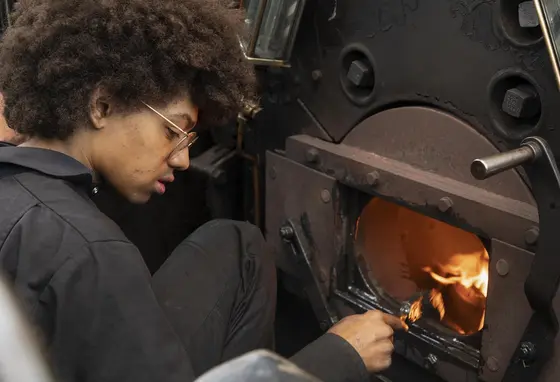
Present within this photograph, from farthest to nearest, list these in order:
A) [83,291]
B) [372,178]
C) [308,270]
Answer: [308,270], [372,178], [83,291]

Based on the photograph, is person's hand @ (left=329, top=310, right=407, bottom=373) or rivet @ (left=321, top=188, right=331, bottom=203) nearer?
person's hand @ (left=329, top=310, right=407, bottom=373)

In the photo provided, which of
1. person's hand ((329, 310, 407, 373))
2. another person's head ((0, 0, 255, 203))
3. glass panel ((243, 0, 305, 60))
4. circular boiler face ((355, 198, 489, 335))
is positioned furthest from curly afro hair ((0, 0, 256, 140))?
circular boiler face ((355, 198, 489, 335))

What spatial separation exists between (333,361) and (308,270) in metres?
0.44

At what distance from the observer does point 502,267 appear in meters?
1.08

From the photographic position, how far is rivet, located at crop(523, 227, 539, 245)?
102cm

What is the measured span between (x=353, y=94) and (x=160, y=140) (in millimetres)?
464

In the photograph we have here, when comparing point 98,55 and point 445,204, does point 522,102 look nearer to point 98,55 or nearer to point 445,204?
point 445,204

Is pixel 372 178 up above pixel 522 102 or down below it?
below

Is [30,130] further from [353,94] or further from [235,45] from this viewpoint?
[353,94]

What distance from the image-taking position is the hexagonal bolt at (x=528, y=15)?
0.99m

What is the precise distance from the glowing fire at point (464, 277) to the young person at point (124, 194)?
208 millimetres

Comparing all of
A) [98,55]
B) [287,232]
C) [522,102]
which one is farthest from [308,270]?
[98,55]

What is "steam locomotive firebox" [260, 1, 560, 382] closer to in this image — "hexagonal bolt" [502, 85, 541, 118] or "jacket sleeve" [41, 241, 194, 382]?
"hexagonal bolt" [502, 85, 541, 118]

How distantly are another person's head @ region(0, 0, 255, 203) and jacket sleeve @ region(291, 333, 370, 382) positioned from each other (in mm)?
347
